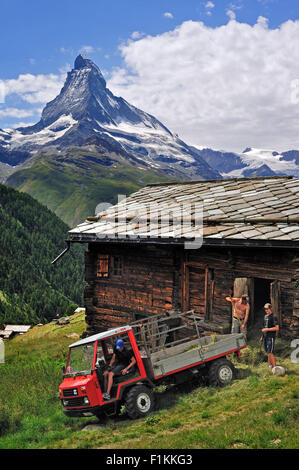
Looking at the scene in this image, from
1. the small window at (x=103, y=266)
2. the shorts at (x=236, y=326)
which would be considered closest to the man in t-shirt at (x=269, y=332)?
the shorts at (x=236, y=326)

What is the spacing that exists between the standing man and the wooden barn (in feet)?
1.10

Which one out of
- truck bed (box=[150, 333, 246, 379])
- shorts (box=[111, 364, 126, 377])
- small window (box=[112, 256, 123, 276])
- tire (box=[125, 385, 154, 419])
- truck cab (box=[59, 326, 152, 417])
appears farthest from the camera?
small window (box=[112, 256, 123, 276])

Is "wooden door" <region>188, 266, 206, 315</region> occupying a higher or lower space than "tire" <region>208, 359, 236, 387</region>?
higher

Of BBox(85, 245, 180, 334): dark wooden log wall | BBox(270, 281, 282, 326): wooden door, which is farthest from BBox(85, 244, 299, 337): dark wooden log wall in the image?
BBox(270, 281, 282, 326): wooden door

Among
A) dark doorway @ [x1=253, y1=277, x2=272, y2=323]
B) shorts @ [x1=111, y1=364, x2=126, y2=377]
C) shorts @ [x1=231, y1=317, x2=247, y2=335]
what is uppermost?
dark doorway @ [x1=253, y1=277, x2=272, y2=323]

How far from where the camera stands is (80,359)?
1080 cm

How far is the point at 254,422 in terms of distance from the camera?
26.7ft

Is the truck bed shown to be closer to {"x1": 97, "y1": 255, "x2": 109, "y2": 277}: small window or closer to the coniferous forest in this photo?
{"x1": 97, "y1": 255, "x2": 109, "y2": 277}: small window

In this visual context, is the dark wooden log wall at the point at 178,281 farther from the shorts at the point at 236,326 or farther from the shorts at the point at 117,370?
the shorts at the point at 117,370

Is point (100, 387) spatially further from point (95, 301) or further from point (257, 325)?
point (95, 301)

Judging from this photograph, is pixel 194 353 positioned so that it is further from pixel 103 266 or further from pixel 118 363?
pixel 103 266

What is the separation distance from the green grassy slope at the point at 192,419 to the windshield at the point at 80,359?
141 cm

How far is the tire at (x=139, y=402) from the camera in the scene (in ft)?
32.5

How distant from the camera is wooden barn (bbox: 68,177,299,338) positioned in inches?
496
